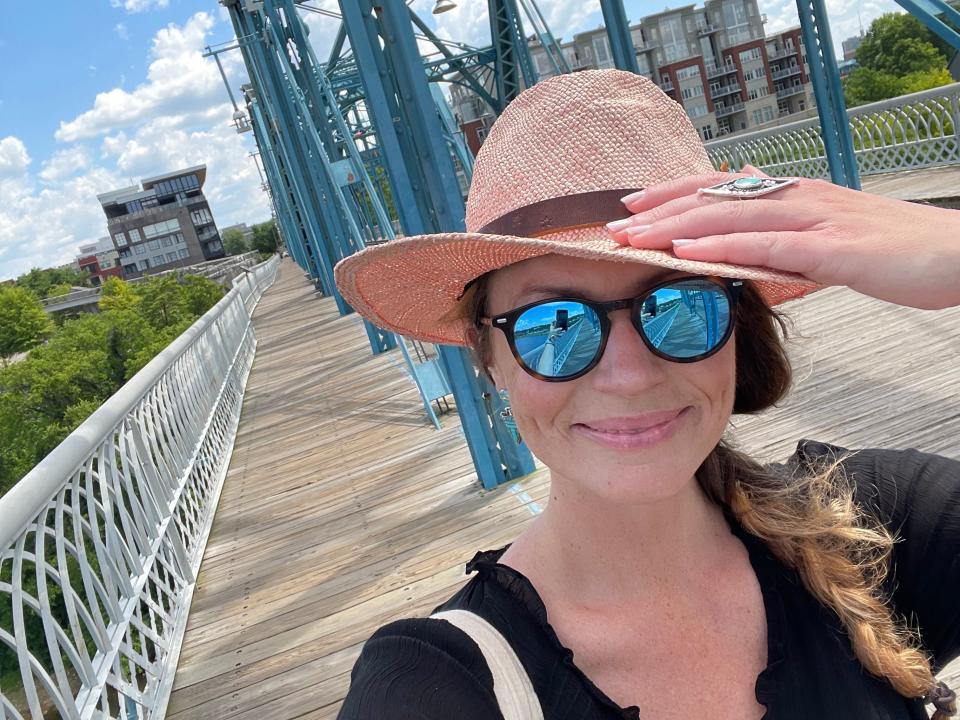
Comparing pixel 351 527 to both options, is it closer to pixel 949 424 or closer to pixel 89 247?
pixel 949 424

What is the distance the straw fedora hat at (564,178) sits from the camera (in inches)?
42.8

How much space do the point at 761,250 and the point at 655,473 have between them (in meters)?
0.34

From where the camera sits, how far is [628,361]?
1133 millimetres

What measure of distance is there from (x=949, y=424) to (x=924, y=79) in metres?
32.2

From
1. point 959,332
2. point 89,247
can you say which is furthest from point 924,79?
point 89,247

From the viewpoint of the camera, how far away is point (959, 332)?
4.83 metres

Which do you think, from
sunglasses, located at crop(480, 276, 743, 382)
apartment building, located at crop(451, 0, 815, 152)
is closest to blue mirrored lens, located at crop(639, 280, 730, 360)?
sunglasses, located at crop(480, 276, 743, 382)

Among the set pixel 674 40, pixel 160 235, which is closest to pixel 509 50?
pixel 674 40

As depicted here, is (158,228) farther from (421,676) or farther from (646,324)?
(421,676)

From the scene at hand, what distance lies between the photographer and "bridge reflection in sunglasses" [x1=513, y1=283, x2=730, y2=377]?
3.61 ft

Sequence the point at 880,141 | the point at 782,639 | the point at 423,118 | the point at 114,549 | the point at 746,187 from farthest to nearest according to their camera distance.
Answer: the point at 880,141
the point at 423,118
the point at 114,549
the point at 782,639
the point at 746,187

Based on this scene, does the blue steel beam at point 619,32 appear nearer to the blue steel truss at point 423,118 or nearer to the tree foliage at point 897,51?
the blue steel truss at point 423,118

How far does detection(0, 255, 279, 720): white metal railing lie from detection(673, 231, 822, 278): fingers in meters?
1.98

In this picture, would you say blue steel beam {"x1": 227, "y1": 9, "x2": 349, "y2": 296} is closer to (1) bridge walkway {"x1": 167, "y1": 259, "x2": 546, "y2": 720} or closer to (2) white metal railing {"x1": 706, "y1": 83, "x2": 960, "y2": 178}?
(1) bridge walkway {"x1": 167, "y1": 259, "x2": 546, "y2": 720}
